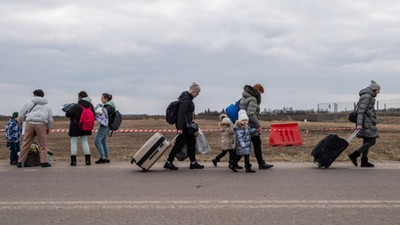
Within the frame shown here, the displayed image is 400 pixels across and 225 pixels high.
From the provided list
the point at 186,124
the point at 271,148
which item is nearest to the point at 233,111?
the point at 186,124

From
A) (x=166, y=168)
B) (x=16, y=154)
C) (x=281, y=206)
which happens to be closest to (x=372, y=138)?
(x=166, y=168)

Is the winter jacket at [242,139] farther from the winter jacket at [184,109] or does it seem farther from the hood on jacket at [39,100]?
the hood on jacket at [39,100]

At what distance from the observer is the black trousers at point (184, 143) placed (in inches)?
407

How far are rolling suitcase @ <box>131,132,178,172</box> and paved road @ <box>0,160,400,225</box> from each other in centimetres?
23

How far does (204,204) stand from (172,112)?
401cm

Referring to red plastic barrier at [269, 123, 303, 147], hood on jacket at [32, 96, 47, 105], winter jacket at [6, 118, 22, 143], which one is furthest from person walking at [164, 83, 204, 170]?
red plastic barrier at [269, 123, 303, 147]

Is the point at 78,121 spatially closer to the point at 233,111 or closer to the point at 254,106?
the point at 233,111

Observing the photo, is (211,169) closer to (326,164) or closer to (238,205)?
(326,164)

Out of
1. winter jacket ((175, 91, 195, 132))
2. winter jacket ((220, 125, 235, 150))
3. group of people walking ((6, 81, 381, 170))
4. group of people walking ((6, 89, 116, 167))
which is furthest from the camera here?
group of people walking ((6, 89, 116, 167))

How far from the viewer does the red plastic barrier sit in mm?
18766

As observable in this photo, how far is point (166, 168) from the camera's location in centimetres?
1037

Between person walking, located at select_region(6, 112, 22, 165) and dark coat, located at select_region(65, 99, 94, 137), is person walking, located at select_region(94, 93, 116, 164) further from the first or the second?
person walking, located at select_region(6, 112, 22, 165)

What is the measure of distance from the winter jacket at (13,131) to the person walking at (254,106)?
542 centimetres

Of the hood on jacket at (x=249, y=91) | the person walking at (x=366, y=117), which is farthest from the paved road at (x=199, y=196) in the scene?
the hood on jacket at (x=249, y=91)
